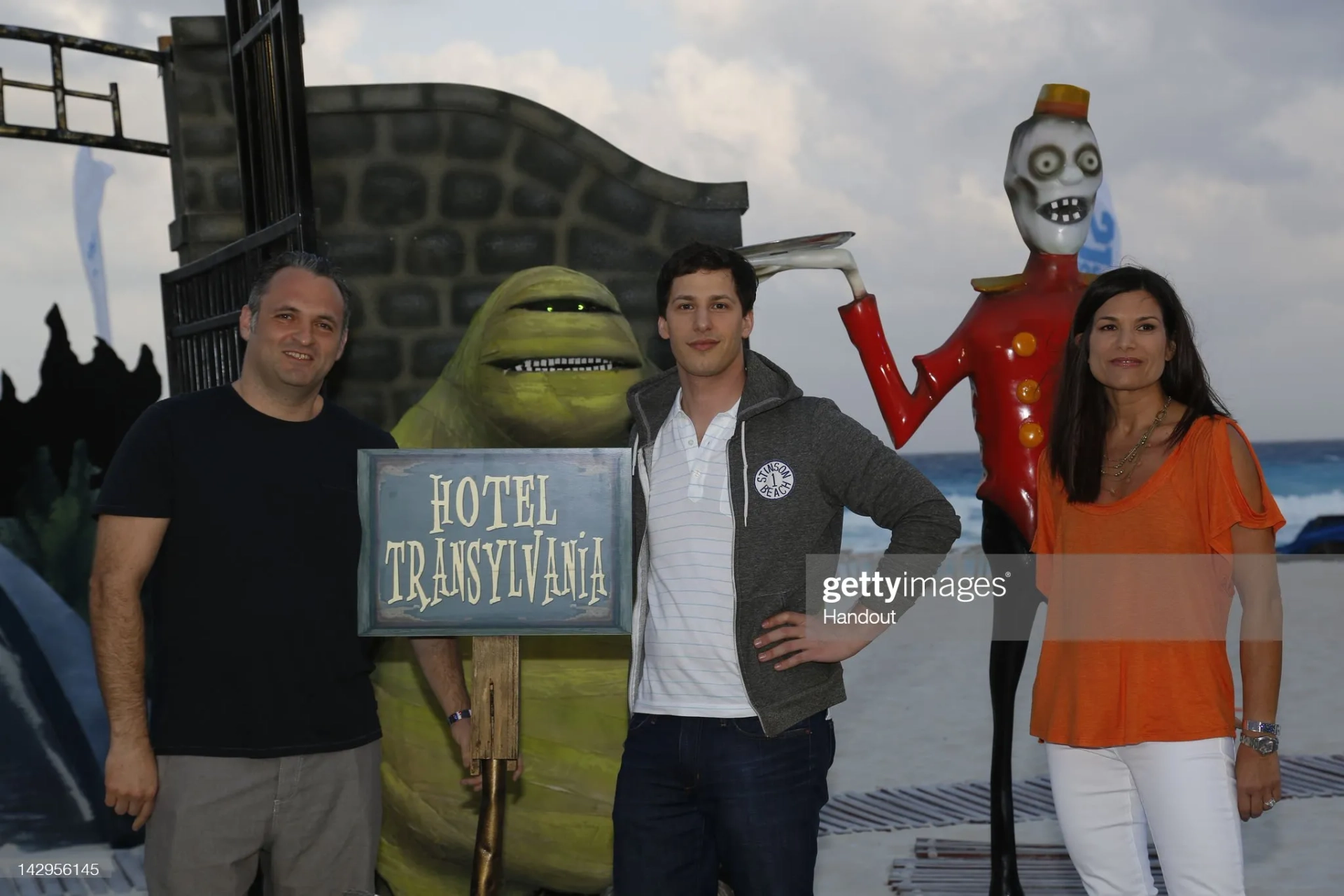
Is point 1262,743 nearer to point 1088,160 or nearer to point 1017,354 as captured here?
point 1017,354

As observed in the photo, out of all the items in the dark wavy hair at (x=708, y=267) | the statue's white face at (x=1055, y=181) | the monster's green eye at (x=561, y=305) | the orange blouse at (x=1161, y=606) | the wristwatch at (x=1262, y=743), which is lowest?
the wristwatch at (x=1262, y=743)

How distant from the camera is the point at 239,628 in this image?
218 cm

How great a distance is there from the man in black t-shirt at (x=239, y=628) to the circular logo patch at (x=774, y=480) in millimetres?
743

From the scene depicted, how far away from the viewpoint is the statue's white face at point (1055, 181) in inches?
123

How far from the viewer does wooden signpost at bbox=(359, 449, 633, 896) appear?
226cm

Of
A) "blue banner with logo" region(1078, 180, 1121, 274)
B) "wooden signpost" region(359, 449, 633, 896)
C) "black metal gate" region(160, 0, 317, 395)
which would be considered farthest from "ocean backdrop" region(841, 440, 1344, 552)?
"wooden signpost" region(359, 449, 633, 896)

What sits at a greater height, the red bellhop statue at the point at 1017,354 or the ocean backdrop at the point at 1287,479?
the red bellhop statue at the point at 1017,354

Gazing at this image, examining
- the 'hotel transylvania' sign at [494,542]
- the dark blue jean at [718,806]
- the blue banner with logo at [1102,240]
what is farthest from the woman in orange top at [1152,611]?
the blue banner with logo at [1102,240]

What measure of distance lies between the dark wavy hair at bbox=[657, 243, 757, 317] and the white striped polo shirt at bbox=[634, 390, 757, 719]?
19 centimetres

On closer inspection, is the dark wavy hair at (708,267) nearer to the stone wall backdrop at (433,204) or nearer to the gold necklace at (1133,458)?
the gold necklace at (1133,458)

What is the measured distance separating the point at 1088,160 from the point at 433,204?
2.31 meters

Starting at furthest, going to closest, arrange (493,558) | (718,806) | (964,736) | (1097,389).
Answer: (964,736), (493,558), (1097,389), (718,806)

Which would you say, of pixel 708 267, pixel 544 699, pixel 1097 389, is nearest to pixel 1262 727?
pixel 1097 389
